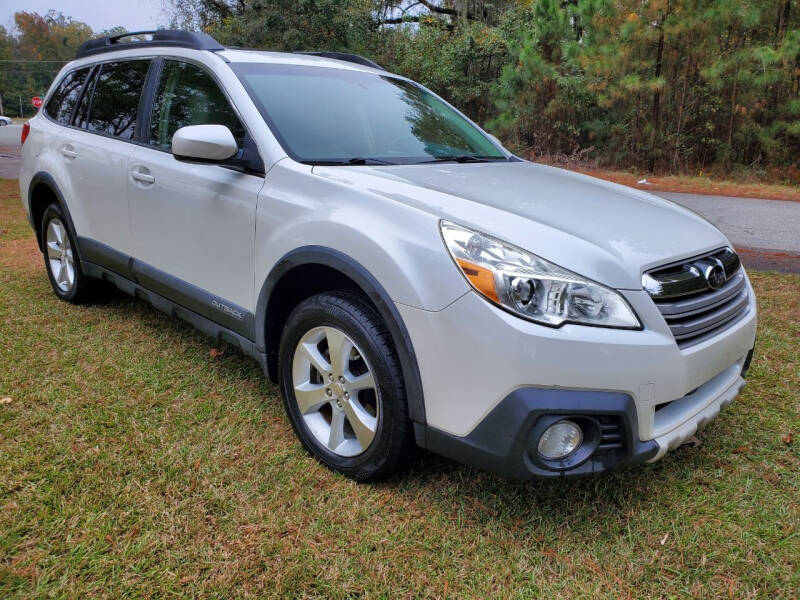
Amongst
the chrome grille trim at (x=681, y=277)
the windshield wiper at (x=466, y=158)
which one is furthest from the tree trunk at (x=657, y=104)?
the chrome grille trim at (x=681, y=277)

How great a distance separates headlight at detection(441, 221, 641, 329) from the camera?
194 centimetres

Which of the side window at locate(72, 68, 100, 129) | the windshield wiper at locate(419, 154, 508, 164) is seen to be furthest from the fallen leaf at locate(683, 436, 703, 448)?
the side window at locate(72, 68, 100, 129)

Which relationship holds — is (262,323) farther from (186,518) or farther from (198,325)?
(186,518)

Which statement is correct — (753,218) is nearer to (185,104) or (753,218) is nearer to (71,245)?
(185,104)

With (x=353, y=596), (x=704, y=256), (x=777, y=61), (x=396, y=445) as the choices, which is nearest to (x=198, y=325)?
(x=396, y=445)

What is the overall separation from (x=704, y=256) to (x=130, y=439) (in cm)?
248

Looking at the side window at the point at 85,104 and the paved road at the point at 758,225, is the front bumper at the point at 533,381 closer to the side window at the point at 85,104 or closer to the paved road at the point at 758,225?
the side window at the point at 85,104

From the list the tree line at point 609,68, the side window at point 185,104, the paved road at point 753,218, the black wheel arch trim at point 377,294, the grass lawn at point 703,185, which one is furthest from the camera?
the tree line at point 609,68

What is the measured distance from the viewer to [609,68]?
14.9 metres

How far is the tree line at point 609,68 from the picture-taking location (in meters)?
14.4

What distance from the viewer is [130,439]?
2768mm

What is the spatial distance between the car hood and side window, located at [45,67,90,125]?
2.65 meters

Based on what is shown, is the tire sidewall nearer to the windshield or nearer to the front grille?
the windshield

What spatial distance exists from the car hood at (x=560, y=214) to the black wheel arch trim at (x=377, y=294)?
0.30 m
